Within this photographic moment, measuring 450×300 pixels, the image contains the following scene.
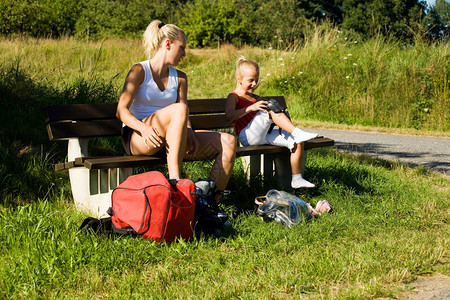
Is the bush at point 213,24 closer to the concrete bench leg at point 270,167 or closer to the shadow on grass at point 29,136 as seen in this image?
the shadow on grass at point 29,136

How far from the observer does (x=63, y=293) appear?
9.76 feet

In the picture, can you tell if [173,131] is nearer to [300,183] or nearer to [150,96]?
[150,96]

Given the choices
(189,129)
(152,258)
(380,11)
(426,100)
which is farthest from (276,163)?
(380,11)

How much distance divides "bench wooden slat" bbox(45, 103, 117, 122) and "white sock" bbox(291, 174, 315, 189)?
1.69 metres

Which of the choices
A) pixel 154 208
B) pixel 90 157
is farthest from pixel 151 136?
pixel 154 208

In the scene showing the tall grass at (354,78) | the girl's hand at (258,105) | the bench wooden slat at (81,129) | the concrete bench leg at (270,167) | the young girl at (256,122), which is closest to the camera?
the bench wooden slat at (81,129)

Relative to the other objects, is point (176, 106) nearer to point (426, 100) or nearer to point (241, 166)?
point (241, 166)

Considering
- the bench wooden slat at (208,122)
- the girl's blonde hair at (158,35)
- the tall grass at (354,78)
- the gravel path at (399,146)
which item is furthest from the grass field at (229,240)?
the tall grass at (354,78)

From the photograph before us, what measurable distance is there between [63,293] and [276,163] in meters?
2.77

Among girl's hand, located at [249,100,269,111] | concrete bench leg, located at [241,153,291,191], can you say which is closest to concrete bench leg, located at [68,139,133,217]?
girl's hand, located at [249,100,269,111]

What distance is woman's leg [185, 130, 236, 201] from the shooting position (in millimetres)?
4438

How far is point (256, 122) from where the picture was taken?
16.6ft

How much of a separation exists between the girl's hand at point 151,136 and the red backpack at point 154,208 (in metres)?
0.42

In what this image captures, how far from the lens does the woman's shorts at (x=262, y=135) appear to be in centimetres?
505
